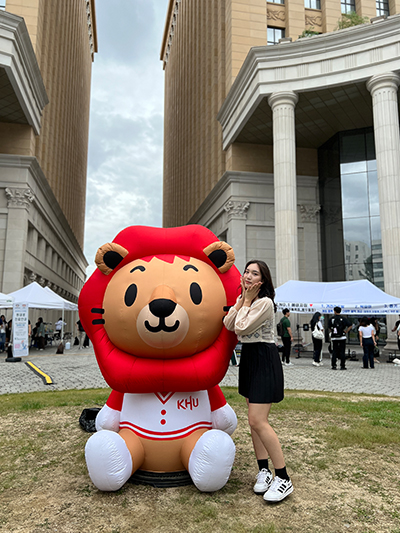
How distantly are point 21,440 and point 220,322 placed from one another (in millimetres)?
3243

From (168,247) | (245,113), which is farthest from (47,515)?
(245,113)

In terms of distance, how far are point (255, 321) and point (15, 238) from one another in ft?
75.3

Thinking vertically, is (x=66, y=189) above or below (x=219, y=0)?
below

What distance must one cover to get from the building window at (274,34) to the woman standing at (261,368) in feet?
90.8

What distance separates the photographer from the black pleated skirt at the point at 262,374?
3479 millimetres

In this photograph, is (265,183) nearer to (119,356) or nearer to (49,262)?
(49,262)

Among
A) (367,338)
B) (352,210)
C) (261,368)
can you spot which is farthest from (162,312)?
(352,210)

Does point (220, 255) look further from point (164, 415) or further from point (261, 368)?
point (164, 415)

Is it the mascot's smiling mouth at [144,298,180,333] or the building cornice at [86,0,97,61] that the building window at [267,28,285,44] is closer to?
the mascot's smiling mouth at [144,298,180,333]

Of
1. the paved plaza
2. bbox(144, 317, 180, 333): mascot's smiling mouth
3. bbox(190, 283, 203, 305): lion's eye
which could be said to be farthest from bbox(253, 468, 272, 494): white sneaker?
the paved plaza

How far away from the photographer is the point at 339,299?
1446 centimetres

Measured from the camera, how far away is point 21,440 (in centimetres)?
524

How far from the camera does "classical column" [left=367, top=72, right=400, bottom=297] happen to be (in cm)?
1759

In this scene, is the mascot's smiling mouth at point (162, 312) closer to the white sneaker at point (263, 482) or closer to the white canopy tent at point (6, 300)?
the white sneaker at point (263, 482)
